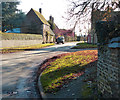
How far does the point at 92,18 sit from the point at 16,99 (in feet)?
31.9

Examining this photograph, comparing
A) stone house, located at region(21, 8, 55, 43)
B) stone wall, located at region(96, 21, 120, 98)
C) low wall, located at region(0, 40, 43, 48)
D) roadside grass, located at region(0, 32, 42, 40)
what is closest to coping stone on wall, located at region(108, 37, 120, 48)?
stone wall, located at region(96, 21, 120, 98)

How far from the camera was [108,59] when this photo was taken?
427cm

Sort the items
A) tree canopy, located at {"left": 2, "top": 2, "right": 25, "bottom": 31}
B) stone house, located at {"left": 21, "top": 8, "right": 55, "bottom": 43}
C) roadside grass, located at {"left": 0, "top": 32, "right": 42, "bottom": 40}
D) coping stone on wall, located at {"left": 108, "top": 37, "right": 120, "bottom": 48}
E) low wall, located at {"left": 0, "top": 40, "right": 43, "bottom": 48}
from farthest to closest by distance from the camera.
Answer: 1. stone house, located at {"left": 21, "top": 8, "right": 55, "bottom": 43}
2. tree canopy, located at {"left": 2, "top": 2, "right": 25, "bottom": 31}
3. low wall, located at {"left": 0, "top": 40, "right": 43, "bottom": 48}
4. roadside grass, located at {"left": 0, "top": 32, "right": 42, "bottom": 40}
5. coping stone on wall, located at {"left": 108, "top": 37, "right": 120, "bottom": 48}

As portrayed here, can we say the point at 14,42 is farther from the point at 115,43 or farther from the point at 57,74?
the point at 115,43

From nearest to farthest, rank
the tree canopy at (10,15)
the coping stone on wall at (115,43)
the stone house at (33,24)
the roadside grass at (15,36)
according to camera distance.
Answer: the coping stone on wall at (115,43) → the roadside grass at (15,36) → the tree canopy at (10,15) → the stone house at (33,24)

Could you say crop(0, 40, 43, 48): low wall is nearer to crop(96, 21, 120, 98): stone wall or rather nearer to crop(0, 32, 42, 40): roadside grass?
crop(0, 32, 42, 40): roadside grass

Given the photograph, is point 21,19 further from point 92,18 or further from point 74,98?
point 74,98

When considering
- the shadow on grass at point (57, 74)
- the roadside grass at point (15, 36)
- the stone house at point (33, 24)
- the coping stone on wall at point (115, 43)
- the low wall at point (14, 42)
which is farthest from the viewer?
the stone house at point (33, 24)

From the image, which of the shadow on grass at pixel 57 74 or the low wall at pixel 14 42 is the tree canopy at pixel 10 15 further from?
the shadow on grass at pixel 57 74

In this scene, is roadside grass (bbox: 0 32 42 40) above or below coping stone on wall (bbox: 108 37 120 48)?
above

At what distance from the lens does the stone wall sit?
12.3 feet

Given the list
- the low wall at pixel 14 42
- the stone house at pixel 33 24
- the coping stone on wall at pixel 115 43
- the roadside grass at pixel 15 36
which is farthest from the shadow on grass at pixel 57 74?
the stone house at pixel 33 24

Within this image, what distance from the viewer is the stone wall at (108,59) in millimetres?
3740

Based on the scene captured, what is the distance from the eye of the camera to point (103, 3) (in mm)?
10781
